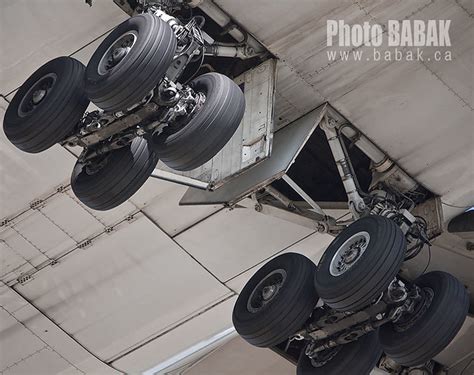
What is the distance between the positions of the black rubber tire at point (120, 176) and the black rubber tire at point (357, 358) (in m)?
2.63

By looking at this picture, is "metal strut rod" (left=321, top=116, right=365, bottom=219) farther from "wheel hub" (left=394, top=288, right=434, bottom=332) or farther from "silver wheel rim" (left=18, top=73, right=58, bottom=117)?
"silver wheel rim" (left=18, top=73, right=58, bottom=117)

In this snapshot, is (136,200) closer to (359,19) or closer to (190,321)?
(190,321)

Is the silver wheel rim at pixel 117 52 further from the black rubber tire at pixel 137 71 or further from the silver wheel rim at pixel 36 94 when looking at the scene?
the silver wheel rim at pixel 36 94

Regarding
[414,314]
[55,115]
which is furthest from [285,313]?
[55,115]

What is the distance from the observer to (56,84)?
12.3 m

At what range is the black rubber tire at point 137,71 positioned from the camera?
1179 cm

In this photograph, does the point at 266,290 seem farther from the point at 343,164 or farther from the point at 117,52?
the point at 117,52

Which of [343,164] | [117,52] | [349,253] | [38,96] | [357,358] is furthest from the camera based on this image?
[343,164]

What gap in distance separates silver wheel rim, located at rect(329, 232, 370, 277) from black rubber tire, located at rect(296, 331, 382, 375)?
974 mm

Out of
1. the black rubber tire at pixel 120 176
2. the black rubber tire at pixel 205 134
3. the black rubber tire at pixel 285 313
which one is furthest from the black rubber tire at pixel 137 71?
the black rubber tire at pixel 285 313

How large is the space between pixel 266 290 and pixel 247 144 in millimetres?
1420

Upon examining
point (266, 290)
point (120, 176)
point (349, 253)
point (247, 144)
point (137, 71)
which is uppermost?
point (137, 71)

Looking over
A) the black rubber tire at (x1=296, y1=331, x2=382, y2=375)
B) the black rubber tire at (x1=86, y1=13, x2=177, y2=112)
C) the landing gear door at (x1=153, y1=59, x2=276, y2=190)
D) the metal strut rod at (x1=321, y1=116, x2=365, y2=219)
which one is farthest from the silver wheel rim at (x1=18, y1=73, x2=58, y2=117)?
the black rubber tire at (x1=296, y1=331, x2=382, y2=375)

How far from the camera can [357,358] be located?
44.4ft
